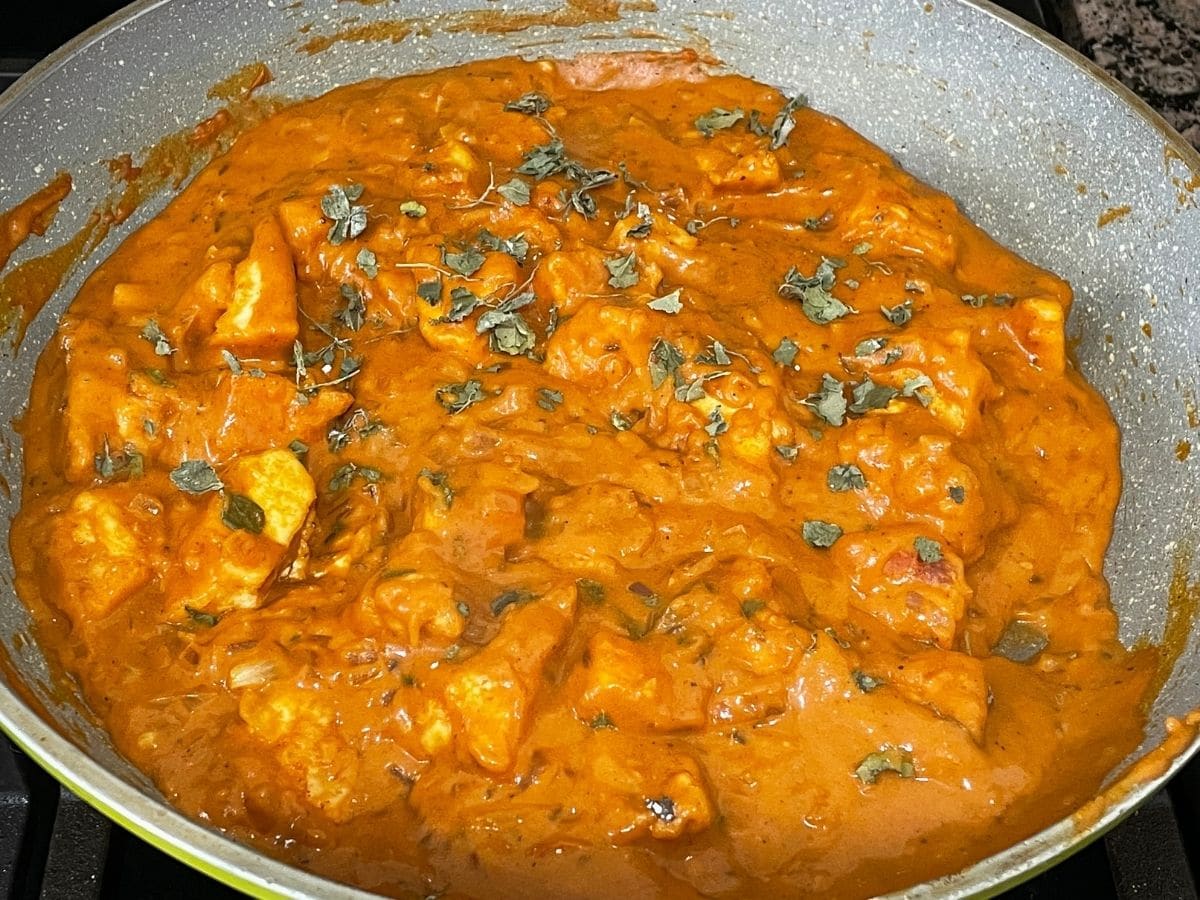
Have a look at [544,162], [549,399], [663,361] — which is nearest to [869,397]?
[663,361]

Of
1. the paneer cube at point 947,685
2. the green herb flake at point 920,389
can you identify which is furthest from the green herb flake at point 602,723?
the green herb flake at point 920,389

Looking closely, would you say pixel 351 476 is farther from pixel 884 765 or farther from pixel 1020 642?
pixel 1020 642

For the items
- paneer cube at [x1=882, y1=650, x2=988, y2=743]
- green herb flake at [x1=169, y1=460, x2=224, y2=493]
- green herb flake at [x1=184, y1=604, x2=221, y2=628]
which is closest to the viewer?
paneer cube at [x1=882, y1=650, x2=988, y2=743]

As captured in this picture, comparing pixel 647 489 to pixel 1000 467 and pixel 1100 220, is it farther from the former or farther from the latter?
pixel 1100 220

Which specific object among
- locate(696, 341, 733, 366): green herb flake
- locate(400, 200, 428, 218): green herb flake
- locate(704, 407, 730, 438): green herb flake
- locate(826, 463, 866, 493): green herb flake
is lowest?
locate(826, 463, 866, 493): green herb flake

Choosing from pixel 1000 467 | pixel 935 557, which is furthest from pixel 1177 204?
pixel 935 557

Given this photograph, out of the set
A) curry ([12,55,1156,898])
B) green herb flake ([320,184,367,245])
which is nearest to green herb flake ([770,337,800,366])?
curry ([12,55,1156,898])

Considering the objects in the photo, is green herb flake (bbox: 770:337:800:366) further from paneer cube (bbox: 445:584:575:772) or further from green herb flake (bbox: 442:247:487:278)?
paneer cube (bbox: 445:584:575:772)
